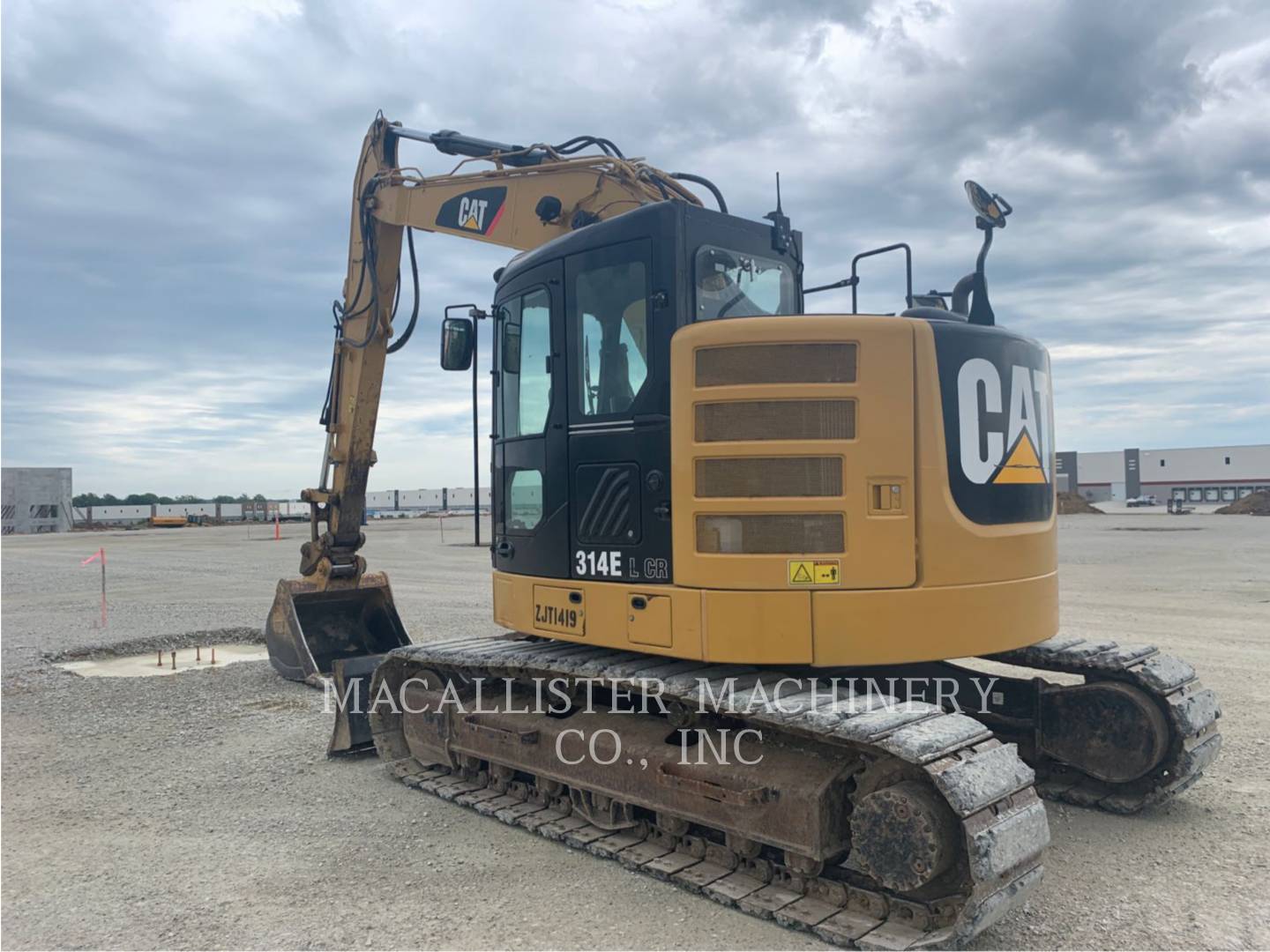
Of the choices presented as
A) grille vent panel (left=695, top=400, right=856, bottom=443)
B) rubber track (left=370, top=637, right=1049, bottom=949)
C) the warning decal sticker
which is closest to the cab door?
rubber track (left=370, top=637, right=1049, bottom=949)

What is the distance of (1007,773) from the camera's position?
4055 millimetres

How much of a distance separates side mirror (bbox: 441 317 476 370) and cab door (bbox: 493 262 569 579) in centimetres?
25

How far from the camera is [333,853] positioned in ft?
17.2

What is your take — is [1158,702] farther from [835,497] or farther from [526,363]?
[526,363]

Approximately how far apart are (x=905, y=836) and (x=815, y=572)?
1226mm

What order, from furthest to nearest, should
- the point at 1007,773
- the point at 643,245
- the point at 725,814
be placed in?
the point at 643,245 < the point at 725,814 < the point at 1007,773

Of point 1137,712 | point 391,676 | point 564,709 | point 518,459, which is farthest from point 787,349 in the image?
point 391,676

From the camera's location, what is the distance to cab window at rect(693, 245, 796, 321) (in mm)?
5152

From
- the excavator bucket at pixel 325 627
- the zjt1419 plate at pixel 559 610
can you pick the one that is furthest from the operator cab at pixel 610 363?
the excavator bucket at pixel 325 627

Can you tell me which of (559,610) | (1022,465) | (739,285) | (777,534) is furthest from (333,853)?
(1022,465)

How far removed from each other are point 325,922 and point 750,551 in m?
2.59

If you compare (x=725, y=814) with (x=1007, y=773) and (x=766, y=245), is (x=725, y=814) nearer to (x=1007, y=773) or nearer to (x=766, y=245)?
(x=1007, y=773)

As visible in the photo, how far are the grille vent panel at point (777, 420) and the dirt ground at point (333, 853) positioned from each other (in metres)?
2.24

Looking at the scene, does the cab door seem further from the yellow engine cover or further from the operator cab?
the yellow engine cover
